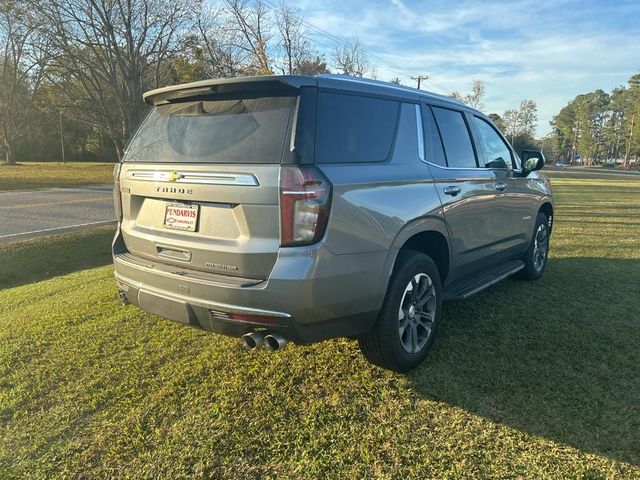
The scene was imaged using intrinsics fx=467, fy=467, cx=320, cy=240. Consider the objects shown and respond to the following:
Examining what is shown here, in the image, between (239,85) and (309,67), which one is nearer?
(239,85)

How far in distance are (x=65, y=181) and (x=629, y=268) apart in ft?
83.7

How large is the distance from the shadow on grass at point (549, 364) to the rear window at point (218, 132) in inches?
74.5

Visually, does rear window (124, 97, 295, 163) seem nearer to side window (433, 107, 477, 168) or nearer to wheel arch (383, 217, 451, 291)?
wheel arch (383, 217, 451, 291)

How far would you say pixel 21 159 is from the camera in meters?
59.4

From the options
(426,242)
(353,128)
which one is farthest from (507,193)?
(353,128)

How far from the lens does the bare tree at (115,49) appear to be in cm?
2478

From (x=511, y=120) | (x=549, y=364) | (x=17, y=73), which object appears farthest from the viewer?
(x=511, y=120)

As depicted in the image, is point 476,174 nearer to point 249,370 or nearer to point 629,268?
point 249,370

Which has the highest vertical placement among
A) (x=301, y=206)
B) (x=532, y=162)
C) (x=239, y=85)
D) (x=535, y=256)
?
(x=239, y=85)

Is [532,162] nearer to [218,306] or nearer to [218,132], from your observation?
[218,132]

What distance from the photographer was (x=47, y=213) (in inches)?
485

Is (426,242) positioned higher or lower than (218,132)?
lower

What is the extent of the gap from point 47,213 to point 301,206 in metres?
12.1

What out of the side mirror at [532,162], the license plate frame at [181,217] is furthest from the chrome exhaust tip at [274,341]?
the side mirror at [532,162]
